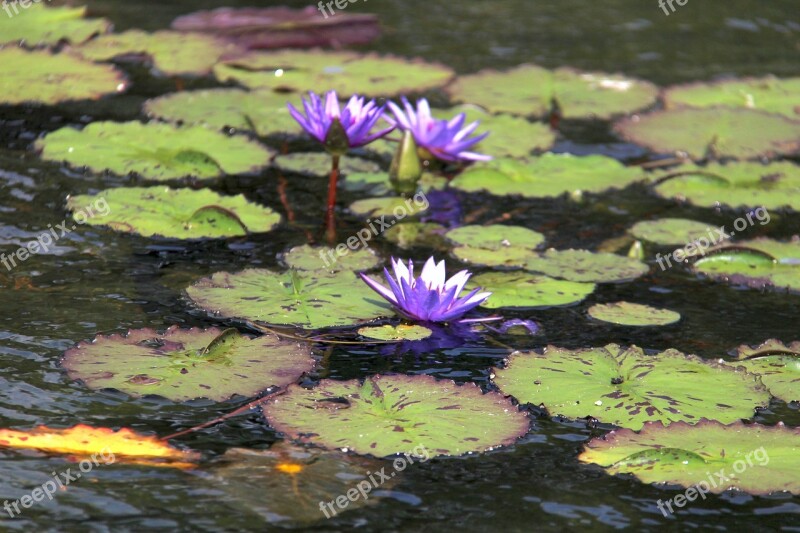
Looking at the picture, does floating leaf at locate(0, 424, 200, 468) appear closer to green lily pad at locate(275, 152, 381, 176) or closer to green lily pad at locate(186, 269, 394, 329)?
green lily pad at locate(186, 269, 394, 329)

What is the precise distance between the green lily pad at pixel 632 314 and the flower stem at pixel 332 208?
1081 millimetres

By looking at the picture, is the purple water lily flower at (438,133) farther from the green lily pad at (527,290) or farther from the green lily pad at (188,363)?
the green lily pad at (188,363)

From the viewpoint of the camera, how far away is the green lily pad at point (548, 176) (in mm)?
4680

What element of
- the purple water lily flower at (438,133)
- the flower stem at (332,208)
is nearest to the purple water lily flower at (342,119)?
the flower stem at (332,208)

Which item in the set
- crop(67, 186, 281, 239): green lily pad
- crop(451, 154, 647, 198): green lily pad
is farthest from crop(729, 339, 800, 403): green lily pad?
crop(67, 186, 281, 239): green lily pad

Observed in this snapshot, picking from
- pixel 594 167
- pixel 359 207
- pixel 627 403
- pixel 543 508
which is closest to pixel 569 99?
pixel 594 167

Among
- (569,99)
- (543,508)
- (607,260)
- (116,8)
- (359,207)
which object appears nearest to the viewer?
(543,508)

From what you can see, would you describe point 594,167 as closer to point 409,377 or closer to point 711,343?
point 711,343

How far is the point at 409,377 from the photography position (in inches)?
119

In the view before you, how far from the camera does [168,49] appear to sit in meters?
6.04

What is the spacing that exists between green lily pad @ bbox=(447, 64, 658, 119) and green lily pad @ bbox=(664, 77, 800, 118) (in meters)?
0.15

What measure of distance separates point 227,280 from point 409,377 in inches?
32.4

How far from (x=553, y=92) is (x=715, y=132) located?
893mm

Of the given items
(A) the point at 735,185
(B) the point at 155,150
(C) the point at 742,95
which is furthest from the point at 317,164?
(C) the point at 742,95
